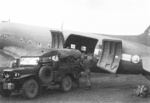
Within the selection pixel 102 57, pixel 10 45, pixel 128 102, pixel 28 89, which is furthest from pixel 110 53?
pixel 10 45

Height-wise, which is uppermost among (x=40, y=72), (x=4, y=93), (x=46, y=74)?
(x=40, y=72)

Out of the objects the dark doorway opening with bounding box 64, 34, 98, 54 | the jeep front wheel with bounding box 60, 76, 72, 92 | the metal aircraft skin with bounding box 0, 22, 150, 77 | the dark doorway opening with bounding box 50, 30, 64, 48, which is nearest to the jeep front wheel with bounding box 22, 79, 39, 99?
the jeep front wheel with bounding box 60, 76, 72, 92

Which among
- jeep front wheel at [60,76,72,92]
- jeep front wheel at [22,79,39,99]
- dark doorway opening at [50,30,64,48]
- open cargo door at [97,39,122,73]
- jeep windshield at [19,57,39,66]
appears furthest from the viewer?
dark doorway opening at [50,30,64,48]

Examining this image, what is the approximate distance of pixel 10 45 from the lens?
15.5 metres

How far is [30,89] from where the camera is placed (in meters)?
9.30

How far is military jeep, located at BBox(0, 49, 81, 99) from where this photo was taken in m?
9.15

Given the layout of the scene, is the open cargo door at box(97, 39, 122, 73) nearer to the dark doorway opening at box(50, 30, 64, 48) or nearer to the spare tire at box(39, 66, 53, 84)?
the dark doorway opening at box(50, 30, 64, 48)

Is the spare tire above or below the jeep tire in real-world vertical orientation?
above

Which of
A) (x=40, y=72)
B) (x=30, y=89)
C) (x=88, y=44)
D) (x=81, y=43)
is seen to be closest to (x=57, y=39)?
(x=81, y=43)

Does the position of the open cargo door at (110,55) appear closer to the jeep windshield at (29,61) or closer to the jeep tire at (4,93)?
the jeep windshield at (29,61)

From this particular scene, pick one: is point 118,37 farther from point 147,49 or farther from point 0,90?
point 0,90

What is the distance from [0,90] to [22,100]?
1146mm

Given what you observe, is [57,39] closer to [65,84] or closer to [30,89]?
[65,84]

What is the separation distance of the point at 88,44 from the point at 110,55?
284 cm
